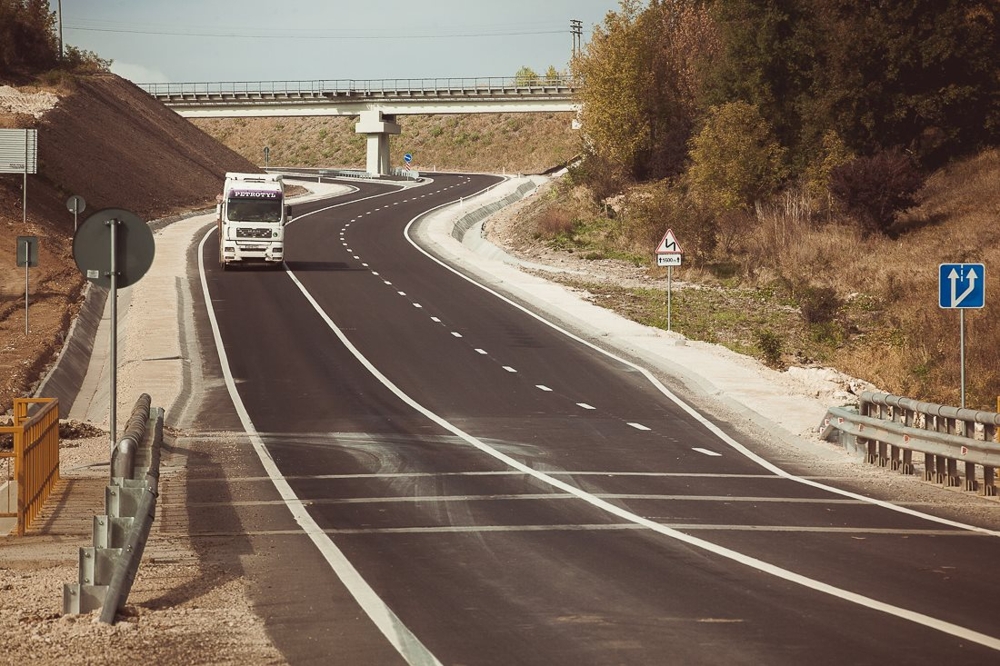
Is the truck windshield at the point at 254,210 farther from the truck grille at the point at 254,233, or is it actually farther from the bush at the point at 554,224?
the bush at the point at 554,224

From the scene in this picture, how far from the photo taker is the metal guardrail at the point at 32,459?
12.0 m

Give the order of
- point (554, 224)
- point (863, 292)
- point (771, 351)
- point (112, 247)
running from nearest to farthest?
point (112, 247) → point (771, 351) → point (863, 292) → point (554, 224)

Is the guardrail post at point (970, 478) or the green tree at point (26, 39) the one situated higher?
the green tree at point (26, 39)

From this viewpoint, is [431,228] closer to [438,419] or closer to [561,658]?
[438,419]

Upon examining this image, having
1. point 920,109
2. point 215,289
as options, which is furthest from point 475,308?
point 920,109

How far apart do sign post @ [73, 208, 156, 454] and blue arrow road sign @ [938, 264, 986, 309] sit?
12.0 metres

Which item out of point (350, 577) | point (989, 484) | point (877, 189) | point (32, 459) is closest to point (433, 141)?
point (877, 189)

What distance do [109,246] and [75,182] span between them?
175ft

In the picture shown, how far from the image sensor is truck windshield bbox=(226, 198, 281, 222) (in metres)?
44.8

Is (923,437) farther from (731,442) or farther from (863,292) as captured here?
(863,292)

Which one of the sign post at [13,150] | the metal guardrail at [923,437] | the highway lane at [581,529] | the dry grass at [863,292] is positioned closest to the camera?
the highway lane at [581,529]

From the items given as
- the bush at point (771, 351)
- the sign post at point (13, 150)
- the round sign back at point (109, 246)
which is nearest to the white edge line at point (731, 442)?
the bush at point (771, 351)

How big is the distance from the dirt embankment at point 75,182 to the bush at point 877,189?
28.6 meters

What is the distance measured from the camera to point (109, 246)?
13914mm
